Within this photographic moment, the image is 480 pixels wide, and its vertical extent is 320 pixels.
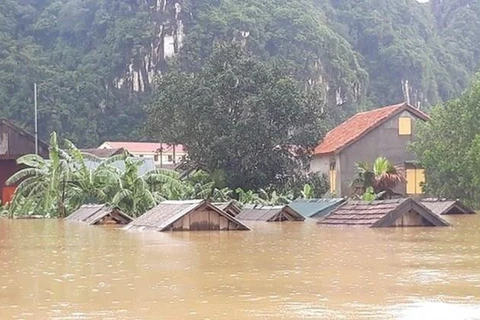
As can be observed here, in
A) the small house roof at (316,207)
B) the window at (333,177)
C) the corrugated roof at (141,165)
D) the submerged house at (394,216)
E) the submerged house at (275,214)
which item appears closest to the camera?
the submerged house at (394,216)

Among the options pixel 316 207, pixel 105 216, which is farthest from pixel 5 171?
pixel 105 216

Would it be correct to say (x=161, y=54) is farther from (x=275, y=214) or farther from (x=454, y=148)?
(x=275, y=214)

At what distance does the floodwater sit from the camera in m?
7.06

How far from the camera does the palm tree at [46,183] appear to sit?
3169 cm

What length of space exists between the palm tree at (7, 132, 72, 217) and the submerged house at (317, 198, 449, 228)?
13.0 m

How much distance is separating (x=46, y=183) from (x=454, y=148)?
51.9 feet

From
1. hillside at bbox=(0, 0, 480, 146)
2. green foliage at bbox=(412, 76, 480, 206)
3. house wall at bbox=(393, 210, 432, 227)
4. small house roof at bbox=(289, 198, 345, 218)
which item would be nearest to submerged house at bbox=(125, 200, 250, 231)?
house wall at bbox=(393, 210, 432, 227)

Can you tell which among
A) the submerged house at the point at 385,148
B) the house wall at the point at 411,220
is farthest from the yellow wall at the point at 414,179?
the house wall at the point at 411,220

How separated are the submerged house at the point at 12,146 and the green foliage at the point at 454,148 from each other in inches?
764

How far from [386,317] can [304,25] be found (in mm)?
85039

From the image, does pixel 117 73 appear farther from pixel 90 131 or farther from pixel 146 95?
pixel 90 131

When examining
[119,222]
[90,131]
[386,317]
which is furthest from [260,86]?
[90,131]

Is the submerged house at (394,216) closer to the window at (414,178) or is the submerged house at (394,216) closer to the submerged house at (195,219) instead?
the submerged house at (195,219)

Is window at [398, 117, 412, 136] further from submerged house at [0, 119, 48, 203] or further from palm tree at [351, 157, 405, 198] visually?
submerged house at [0, 119, 48, 203]
